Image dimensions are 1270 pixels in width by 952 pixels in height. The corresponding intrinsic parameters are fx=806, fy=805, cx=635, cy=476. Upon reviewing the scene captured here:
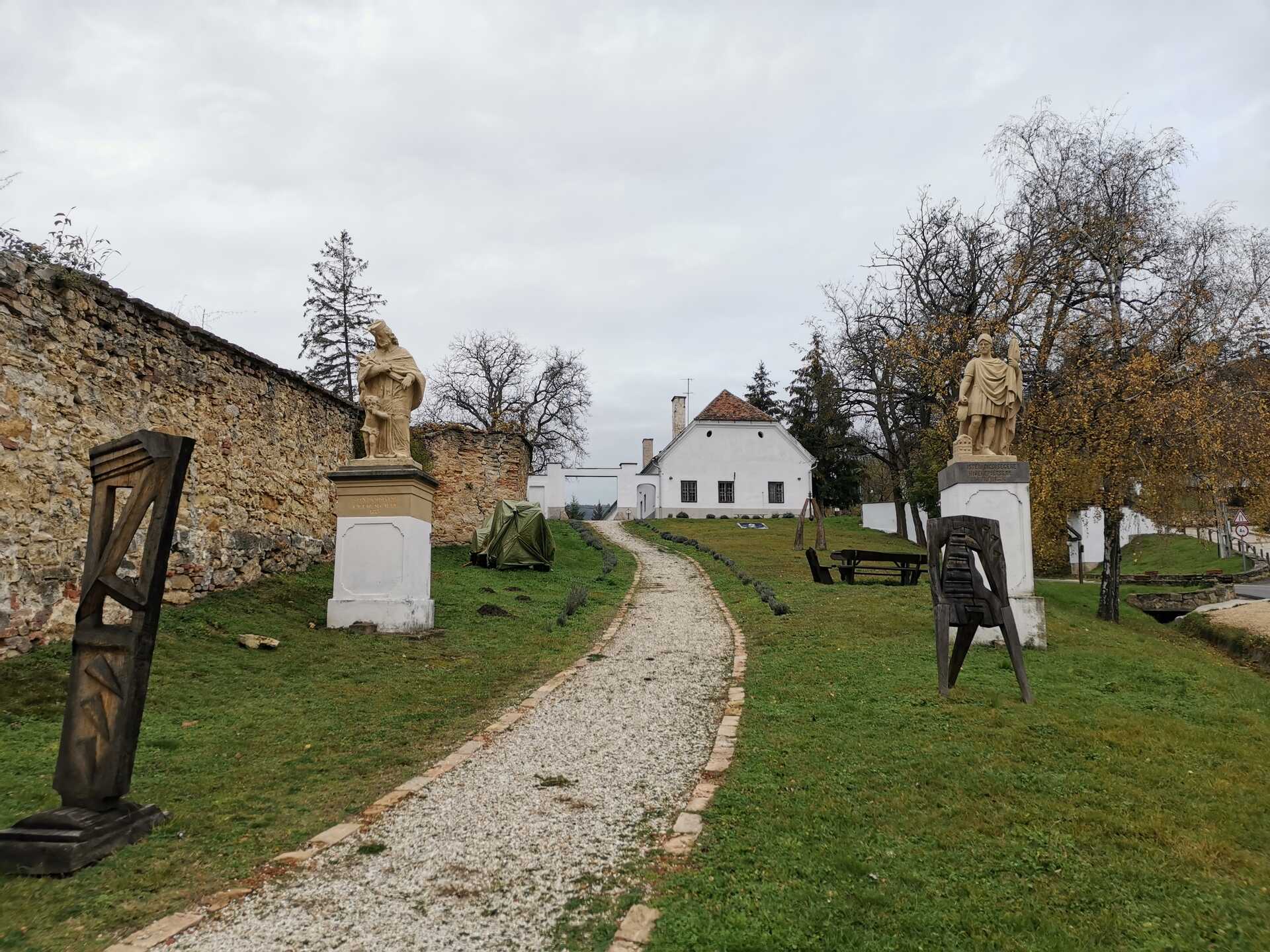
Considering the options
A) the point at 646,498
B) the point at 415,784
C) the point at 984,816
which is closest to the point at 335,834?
the point at 415,784

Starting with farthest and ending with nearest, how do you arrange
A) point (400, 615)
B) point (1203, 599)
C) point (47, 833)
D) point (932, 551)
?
point (1203, 599) < point (400, 615) < point (932, 551) < point (47, 833)

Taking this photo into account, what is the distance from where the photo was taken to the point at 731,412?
45.9m

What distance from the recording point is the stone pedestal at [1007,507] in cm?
967

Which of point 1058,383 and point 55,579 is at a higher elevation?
point 1058,383

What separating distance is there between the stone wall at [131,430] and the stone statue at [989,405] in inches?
389

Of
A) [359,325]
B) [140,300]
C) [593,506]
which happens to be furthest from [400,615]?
[593,506]

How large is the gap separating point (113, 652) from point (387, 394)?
782 centimetres

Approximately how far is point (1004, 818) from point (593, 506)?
6173 centimetres

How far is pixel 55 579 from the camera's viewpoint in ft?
25.2

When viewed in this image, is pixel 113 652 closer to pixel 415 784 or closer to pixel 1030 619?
pixel 415 784

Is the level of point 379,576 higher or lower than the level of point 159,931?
higher

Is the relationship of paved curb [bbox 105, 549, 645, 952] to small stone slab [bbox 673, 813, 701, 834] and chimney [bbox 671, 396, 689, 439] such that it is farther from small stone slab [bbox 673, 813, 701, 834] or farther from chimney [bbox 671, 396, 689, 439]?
chimney [bbox 671, 396, 689, 439]

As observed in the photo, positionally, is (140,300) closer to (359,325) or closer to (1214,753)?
(1214,753)

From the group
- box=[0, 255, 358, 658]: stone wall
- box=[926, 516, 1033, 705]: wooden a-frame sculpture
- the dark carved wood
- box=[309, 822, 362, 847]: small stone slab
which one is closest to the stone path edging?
box=[309, 822, 362, 847]: small stone slab
